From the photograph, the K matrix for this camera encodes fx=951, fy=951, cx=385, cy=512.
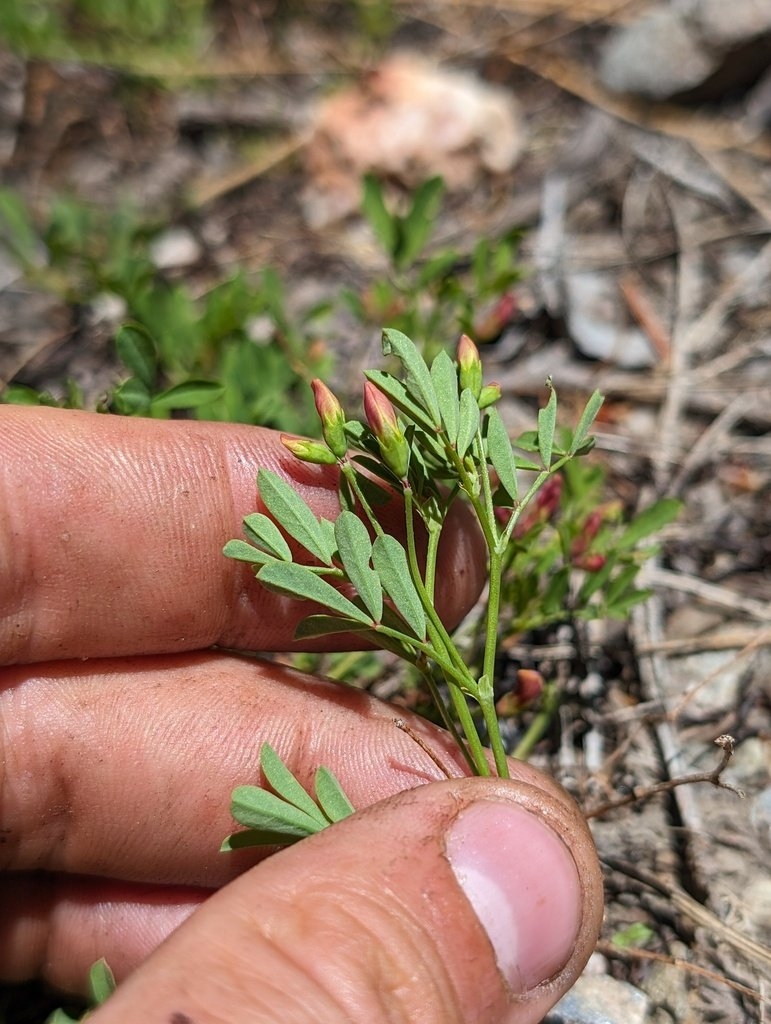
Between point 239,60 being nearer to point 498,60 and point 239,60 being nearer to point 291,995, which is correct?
point 498,60

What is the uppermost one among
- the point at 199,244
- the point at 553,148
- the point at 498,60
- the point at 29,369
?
the point at 498,60

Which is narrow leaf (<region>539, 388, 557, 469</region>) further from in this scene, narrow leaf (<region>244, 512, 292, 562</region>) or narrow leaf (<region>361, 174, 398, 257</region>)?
narrow leaf (<region>361, 174, 398, 257</region>)

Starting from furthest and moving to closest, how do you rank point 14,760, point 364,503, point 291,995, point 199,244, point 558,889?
point 199,244, point 14,760, point 364,503, point 558,889, point 291,995

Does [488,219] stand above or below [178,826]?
above

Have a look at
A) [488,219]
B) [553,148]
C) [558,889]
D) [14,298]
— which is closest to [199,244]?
[14,298]

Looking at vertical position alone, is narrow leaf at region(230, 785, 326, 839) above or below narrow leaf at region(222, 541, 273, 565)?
below

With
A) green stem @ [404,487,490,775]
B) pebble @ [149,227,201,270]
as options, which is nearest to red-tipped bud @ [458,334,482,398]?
green stem @ [404,487,490,775]
